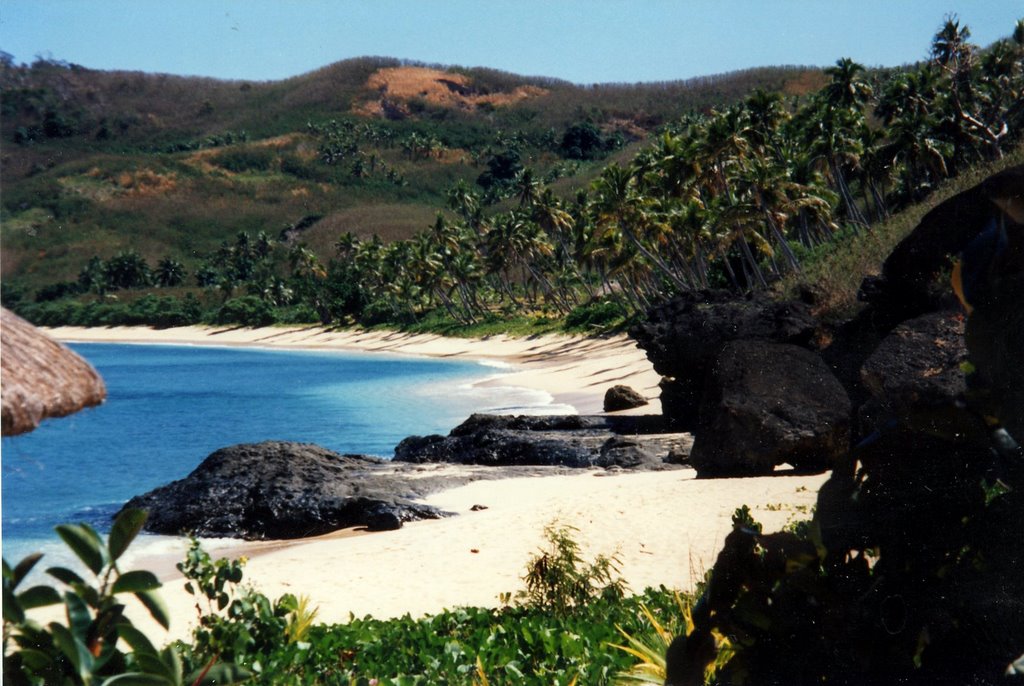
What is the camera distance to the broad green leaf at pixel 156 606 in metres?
2.19

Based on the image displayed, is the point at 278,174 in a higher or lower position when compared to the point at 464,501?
higher

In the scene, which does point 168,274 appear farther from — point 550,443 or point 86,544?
point 86,544

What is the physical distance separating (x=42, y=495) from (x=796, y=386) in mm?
15586

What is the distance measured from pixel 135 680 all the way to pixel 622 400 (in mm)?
22309

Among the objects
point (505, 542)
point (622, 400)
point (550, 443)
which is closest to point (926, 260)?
point (505, 542)

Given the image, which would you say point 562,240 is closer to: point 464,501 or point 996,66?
point 996,66

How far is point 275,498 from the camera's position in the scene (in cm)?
1337

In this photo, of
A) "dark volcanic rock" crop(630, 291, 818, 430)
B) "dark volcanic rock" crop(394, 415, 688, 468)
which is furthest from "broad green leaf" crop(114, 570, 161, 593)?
"dark volcanic rock" crop(630, 291, 818, 430)

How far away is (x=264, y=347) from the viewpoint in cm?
6219

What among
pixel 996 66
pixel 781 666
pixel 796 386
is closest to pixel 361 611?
pixel 781 666

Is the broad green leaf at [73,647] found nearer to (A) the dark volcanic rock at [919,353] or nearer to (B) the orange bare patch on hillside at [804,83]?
(A) the dark volcanic rock at [919,353]

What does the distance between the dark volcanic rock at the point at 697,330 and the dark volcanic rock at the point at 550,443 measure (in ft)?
2.85

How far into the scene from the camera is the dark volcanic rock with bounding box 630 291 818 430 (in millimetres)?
16984

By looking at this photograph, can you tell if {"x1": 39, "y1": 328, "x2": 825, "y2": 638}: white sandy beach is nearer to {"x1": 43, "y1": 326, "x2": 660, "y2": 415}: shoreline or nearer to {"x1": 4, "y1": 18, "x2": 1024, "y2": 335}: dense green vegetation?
{"x1": 4, "y1": 18, "x2": 1024, "y2": 335}: dense green vegetation
